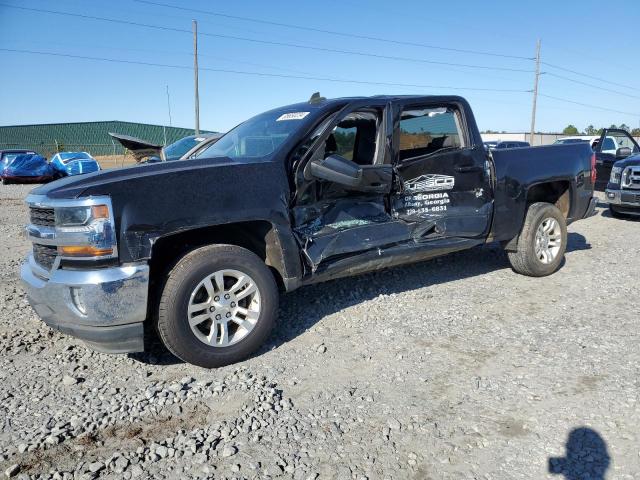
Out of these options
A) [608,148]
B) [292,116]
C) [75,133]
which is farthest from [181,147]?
[75,133]

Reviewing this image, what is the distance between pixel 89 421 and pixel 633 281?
554cm

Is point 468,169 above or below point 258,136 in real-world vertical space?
below

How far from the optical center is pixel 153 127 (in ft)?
166

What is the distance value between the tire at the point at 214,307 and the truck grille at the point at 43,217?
87 cm

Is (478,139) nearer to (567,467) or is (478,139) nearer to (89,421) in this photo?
(567,467)

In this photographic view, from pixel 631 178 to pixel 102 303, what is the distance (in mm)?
10048

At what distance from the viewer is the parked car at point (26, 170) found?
69.5 ft

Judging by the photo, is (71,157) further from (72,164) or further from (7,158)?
(7,158)

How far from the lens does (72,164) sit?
22.1 metres

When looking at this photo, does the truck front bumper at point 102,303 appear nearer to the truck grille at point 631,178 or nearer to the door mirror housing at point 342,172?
the door mirror housing at point 342,172

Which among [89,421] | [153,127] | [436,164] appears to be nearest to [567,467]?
[89,421]

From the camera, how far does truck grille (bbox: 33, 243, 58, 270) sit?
3508 mm

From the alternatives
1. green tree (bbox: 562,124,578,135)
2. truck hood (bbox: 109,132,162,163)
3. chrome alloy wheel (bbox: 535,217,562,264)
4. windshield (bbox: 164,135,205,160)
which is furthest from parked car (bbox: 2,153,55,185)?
green tree (bbox: 562,124,578,135)

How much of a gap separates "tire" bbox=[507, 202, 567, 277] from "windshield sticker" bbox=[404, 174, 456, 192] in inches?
50.4
